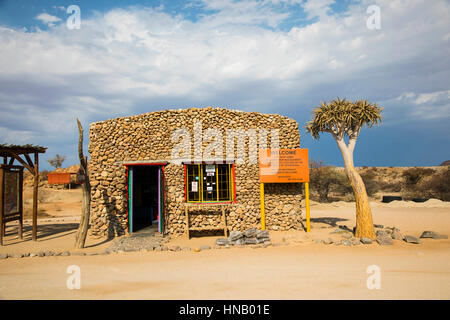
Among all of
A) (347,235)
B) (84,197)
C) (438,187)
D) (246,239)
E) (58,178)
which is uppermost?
(58,178)

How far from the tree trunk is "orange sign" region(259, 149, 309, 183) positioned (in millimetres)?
1493

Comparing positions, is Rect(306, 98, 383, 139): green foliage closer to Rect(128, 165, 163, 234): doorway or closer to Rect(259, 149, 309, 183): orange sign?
Rect(259, 149, 309, 183): orange sign

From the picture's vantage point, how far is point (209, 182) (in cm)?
1109

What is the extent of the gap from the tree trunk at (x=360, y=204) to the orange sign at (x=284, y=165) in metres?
1.49

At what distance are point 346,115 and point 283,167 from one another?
296cm

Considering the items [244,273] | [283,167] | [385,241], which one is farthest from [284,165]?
[244,273]

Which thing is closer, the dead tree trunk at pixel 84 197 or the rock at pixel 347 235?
the dead tree trunk at pixel 84 197

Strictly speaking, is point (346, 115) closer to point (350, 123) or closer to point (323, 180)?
point (350, 123)

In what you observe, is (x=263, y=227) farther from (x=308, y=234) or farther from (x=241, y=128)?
(x=241, y=128)

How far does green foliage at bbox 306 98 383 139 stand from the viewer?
10.1m

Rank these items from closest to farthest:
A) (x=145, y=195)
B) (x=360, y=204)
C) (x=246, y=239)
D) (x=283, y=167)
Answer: (x=246, y=239) → (x=360, y=204) → (x=283, y=167) → (x=145, y=195)

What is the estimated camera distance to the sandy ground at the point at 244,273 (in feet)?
16.0

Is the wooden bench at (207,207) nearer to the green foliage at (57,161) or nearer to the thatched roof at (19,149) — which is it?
the thatched roof at (19,149)

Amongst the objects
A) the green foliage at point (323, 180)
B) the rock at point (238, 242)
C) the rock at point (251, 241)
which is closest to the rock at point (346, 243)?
the rock at point (251, 241)
